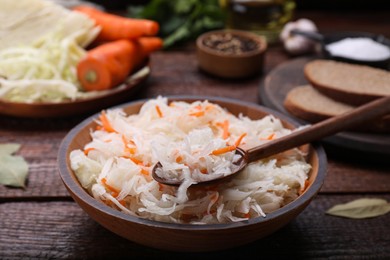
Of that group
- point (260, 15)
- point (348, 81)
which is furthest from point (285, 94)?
point (260, 15)

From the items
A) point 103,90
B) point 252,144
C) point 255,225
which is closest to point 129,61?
point 103,90

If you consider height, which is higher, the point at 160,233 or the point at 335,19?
the point at 160,233

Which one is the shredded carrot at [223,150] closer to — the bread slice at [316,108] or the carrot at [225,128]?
the carrot at [225,128]

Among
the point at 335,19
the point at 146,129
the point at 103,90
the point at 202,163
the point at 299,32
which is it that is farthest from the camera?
the point at 335,19

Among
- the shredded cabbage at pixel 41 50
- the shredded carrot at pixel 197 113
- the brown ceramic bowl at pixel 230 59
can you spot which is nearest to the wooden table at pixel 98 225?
the shredded cabbage at pixel 41 50

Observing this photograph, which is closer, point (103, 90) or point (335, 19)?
point (103, 90)

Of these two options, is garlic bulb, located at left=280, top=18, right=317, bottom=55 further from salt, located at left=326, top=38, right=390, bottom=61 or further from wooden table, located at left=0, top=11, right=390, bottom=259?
wooden table, located at left=0, top=11, right=390, bottom=259

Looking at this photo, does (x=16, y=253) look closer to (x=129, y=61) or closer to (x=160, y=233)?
(x=160, y=233)
